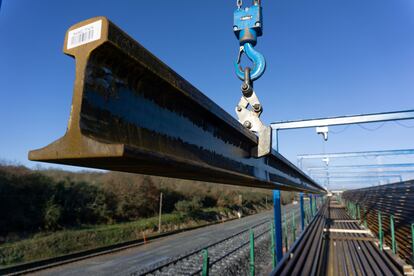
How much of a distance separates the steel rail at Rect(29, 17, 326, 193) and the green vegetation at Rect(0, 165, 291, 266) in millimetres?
14617

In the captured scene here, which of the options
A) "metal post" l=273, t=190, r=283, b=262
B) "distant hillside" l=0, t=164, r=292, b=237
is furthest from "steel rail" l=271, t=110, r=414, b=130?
"distant hillside" l=0, t=164, r=292, b=237

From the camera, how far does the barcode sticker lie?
996 millimetres

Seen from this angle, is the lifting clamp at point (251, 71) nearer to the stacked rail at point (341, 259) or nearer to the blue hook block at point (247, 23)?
the blue hook block at point (247, 23)

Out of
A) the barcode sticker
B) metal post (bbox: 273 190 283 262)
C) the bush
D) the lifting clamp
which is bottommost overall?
the bush

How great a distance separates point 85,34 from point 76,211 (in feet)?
73.5

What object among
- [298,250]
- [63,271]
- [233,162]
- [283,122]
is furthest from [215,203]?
[233,162]

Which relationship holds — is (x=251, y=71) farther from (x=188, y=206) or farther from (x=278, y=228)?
(x=188, y=206)

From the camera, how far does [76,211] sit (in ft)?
67.5

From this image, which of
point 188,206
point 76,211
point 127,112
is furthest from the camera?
point 188,206

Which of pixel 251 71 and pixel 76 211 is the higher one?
pixel 251 71

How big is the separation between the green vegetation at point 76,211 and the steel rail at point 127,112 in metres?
14.6

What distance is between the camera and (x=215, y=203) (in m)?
38.0

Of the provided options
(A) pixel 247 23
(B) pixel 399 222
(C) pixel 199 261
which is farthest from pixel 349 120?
(A) pixel 247 23

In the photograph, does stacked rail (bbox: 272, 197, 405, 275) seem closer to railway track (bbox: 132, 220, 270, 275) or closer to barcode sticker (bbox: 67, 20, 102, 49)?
railway track (bbox: 132, 220, 270, 275)
